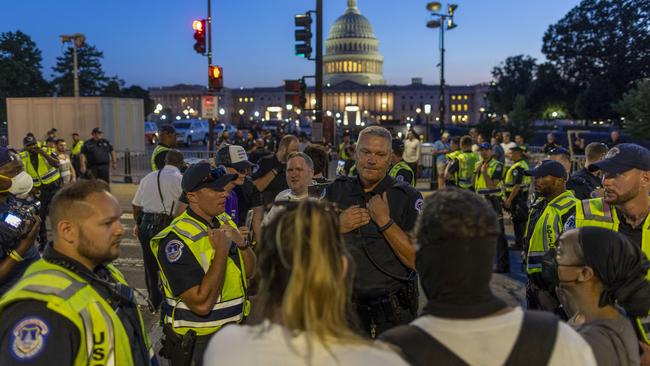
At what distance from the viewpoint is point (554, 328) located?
1.78 m

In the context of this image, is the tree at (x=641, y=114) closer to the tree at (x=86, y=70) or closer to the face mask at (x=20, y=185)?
the face mask at (x=20, y=185)

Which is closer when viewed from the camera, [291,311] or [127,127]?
[291,311]

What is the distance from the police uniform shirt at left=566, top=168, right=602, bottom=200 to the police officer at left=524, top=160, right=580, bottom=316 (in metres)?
1.59

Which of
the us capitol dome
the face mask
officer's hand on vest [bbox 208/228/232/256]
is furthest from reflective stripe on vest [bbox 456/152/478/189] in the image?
the us capitol dome

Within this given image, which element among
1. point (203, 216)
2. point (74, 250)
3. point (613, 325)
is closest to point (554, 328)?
point (613, 325)

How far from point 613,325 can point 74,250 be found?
2124 millimetres

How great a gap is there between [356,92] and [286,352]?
135 meters

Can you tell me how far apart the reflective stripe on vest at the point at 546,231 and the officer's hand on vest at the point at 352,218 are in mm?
2046

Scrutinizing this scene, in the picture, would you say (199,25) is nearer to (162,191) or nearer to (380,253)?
(162,191)

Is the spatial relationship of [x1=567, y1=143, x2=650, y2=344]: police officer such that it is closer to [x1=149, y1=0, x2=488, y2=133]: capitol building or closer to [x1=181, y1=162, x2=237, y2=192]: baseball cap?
[x1=181, y1=162, x2=237, y2=192]: baseball cap

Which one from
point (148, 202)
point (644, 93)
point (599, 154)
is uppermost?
point (644, 93)

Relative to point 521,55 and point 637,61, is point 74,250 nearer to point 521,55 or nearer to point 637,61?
point 637,61

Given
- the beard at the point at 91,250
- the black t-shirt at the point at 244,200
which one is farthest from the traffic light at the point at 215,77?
the beard at the point at 91,250

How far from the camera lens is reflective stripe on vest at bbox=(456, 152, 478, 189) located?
34.9ft
